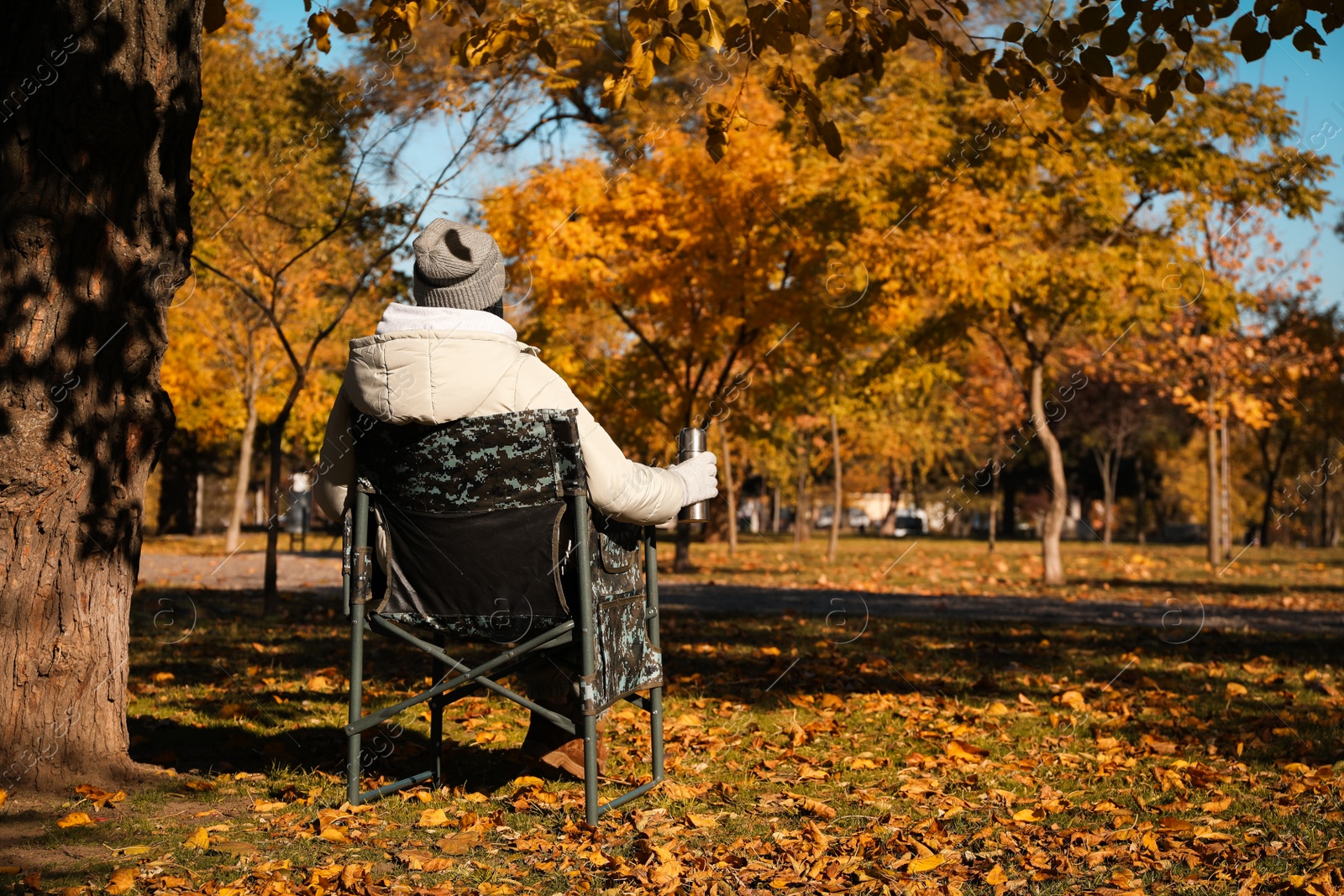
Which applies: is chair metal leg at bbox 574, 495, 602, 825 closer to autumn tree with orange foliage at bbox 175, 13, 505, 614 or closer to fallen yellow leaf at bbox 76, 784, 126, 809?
fallen yellow leaf at bbox 76, 784, 126, 809

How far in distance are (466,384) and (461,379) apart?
0.02 m

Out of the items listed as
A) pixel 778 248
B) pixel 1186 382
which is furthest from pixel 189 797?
pixel 1186 382

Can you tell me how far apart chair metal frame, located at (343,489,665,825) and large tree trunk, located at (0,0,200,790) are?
0.89 meters

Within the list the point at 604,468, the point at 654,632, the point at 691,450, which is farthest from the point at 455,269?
the point at 654,632

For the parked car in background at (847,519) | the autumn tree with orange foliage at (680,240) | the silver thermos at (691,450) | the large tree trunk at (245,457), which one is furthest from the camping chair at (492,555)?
the parked car in background at (847,519)

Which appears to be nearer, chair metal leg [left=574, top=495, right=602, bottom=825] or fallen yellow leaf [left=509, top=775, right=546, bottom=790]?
chair metal leg [left=574, top=495, right=602, bottom=825]

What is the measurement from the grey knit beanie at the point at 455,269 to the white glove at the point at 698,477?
81 centimetres

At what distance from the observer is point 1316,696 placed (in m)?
6.05

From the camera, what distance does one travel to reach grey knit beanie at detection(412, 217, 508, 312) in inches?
139

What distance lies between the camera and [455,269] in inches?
139

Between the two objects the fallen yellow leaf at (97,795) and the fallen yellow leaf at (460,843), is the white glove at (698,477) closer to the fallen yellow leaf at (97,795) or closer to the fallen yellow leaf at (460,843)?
the fallen yellow leaf at (460,843)

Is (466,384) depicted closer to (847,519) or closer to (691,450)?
(691,450)

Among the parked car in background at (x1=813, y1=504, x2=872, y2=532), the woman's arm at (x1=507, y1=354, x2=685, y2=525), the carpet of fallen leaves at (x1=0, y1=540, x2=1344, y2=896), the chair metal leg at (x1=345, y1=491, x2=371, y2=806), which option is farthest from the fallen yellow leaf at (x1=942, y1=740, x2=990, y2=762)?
the parked car in background at (x1=813, y1=504, x2=872, y2=532)

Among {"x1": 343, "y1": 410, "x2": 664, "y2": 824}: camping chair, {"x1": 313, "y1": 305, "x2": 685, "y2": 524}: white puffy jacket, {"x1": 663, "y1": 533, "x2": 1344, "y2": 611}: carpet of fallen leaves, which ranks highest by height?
{"x1": 313, "y1": 305, "x2": 685, "y2": 524}: white puffy jacket
